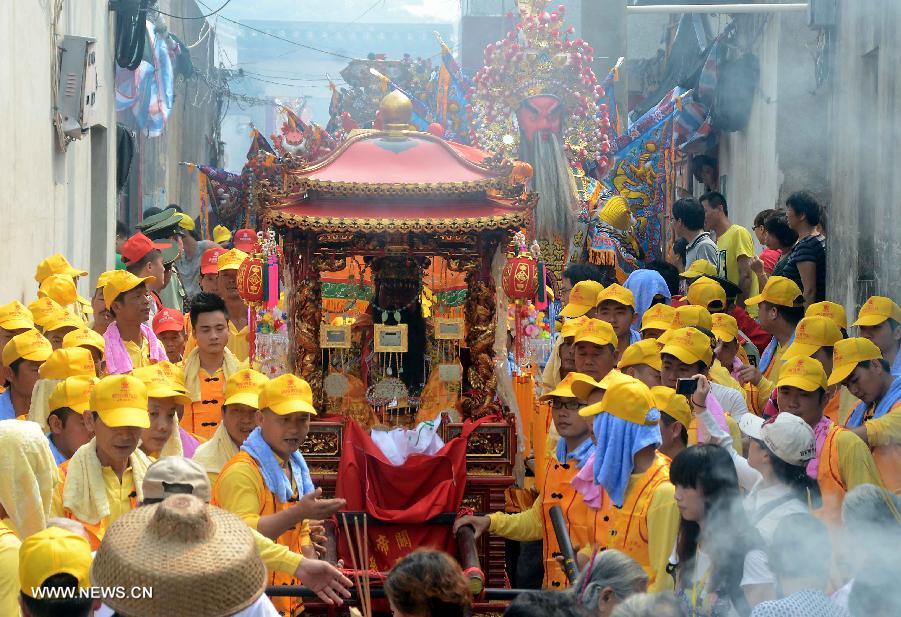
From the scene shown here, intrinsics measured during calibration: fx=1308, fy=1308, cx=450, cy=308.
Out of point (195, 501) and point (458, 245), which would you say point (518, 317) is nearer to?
point (458, 245)

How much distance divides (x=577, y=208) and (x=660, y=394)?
21.9ft

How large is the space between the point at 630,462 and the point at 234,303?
4.82 metres

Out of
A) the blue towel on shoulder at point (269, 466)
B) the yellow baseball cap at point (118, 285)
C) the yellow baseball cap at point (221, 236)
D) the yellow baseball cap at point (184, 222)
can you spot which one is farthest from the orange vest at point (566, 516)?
the yellow baseball cap at point (221, 236)

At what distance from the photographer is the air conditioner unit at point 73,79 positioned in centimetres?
1091

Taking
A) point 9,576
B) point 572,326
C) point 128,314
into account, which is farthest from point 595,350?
point 9,576

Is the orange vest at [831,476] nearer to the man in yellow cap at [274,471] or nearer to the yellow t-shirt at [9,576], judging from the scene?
the man in yellow cap at [274,471]

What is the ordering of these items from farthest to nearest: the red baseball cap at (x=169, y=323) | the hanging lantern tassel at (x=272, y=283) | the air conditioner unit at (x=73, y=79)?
the air conditioner unit at (x=73, y=79) → the red baseball cap at (x=169, y=323) → the hanging lantern tassel at (x=272, y=283)

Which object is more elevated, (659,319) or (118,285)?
(118,285)

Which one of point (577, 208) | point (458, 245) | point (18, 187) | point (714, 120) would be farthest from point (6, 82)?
point (714, 120)

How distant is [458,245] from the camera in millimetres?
8789

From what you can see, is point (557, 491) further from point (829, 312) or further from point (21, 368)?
point (21, 368)

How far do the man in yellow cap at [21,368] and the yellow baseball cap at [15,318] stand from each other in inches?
13.1

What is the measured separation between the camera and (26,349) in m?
6.72

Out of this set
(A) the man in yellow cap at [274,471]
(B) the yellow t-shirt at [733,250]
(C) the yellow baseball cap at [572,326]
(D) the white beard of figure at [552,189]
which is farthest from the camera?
(D) the white beard of figure at [552,189]
